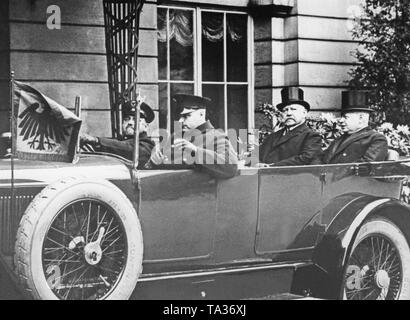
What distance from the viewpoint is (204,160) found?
3.87 metres

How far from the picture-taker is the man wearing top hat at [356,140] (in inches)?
197

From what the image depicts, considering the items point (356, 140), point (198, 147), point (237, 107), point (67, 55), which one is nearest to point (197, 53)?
point (237, 107)

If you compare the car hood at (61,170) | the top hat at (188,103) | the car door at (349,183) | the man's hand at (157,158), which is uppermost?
the top hat at (188,103)

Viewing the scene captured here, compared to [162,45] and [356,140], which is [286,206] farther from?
[162,45]

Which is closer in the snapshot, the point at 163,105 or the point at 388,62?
the point at 163,105

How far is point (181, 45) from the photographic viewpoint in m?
8.41

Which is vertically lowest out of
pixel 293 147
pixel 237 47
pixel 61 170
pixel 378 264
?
pixel 378 264

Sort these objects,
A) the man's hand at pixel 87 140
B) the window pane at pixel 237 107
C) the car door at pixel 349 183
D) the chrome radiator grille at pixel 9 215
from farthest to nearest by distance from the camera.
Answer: the window pane at pixel 237 107
the man's hand at pixel 87 140
the car door at pixel 349 183
the chrome radiator grille at pixel 9 215

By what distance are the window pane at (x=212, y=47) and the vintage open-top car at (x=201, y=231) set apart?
4.11 meters

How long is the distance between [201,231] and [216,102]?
16.1 feet

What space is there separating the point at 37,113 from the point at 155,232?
848 mm

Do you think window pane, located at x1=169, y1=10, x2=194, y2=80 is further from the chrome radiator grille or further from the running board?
the chrome radiator grille

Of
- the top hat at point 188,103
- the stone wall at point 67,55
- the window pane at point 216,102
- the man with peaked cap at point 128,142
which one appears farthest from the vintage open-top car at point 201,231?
the window pane at point 216,102

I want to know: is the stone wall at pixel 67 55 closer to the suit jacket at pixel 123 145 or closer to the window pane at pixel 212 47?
the window pane at pixel 212 47
